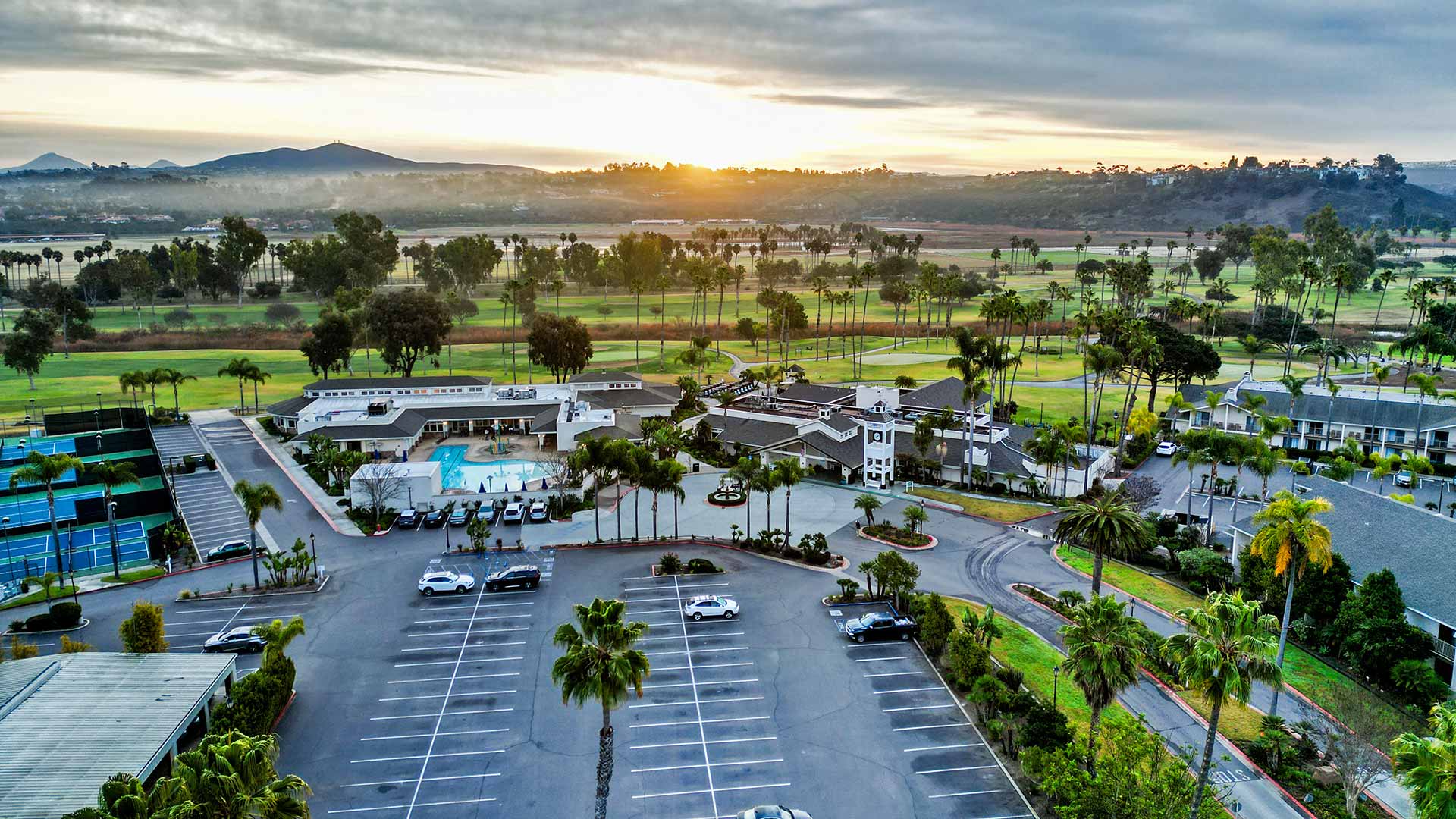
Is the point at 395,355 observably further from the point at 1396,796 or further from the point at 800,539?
the point at 1396,796

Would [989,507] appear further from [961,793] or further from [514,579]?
[961,793]

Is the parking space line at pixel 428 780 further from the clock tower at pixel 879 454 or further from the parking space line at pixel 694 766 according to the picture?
the clock tower at pixel 879 454

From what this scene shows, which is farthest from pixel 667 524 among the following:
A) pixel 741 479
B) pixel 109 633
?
pixel 109 633

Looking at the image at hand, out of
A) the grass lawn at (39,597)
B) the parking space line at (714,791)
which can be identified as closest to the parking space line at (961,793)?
the parking space line at (714,791)

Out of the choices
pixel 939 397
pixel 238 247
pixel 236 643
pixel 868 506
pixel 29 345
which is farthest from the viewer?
pixel 238 247

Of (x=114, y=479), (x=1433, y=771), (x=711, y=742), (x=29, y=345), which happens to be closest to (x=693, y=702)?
(x=711, y=742)

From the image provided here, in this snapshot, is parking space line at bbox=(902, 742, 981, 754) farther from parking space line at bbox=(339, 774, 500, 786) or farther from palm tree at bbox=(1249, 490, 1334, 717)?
parking space line at bbox=(339, 774, 500, 786)
